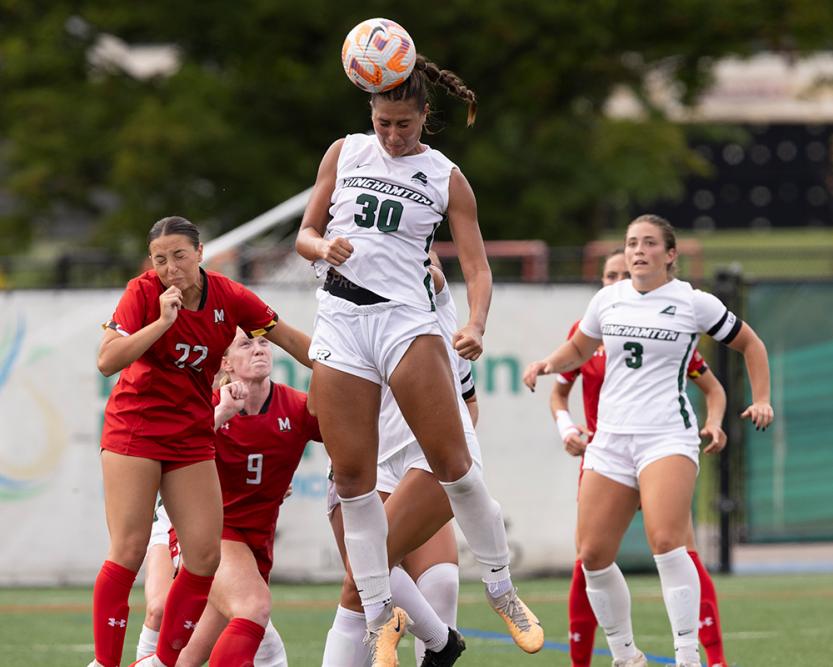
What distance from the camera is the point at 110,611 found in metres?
6.22

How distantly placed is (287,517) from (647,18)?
Result: 1365 centimetres

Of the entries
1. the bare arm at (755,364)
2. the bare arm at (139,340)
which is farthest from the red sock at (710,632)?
the bare arm at (139,340)

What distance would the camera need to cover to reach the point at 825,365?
42.3 ft

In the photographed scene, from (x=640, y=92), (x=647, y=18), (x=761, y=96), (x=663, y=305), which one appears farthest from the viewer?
(x=761, y=96)

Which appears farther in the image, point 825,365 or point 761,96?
point 761,96

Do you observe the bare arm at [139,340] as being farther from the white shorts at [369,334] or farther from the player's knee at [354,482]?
the player's knee at [354,482]

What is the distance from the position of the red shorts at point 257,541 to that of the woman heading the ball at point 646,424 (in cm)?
142

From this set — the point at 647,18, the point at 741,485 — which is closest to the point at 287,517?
the point at 741,485

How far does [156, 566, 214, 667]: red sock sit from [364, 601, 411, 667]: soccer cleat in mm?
734

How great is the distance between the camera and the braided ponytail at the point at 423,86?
5676 millimetres

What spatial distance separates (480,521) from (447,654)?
64cm

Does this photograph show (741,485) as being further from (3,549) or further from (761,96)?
(761,96)

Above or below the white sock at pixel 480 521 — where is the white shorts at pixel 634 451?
above

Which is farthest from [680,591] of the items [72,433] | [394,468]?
[72,433]
